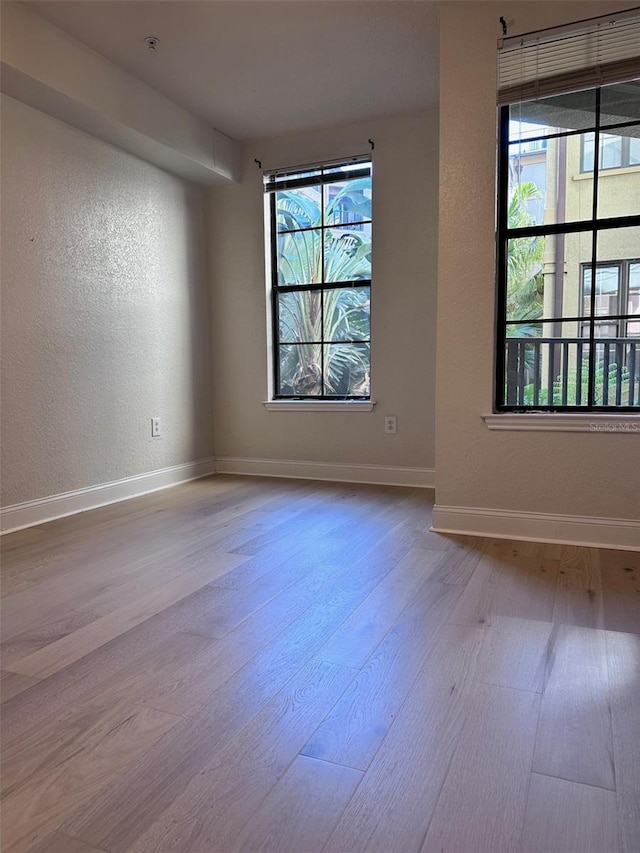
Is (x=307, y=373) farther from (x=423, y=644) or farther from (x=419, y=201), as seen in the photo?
(x=423, y=644)

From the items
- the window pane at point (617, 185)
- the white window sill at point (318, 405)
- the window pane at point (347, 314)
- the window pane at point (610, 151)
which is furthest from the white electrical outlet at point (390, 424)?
the window pane at point (610, 151)

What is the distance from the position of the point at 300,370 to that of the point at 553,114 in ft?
7.11

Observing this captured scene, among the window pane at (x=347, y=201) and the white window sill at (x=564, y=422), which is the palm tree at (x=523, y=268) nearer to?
the white window sill at (x=564, y=422)

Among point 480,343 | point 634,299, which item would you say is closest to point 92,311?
point 480,343

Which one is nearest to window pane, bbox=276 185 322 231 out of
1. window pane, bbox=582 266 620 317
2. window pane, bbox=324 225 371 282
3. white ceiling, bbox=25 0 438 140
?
window pane, bbox=324 225 371 282

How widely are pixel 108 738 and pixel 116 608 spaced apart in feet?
2.24

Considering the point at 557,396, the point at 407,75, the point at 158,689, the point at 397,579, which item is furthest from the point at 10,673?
the point at 407,75

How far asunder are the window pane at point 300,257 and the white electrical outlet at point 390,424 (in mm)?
1081

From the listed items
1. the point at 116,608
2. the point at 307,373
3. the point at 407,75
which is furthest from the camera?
the point at 307,373

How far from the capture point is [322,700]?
1.27 metres

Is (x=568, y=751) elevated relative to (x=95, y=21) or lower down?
lower down

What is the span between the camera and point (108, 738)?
1147 millimetres

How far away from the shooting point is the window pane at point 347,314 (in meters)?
3.76

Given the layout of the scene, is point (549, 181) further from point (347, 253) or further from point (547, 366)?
point (347, 253)
